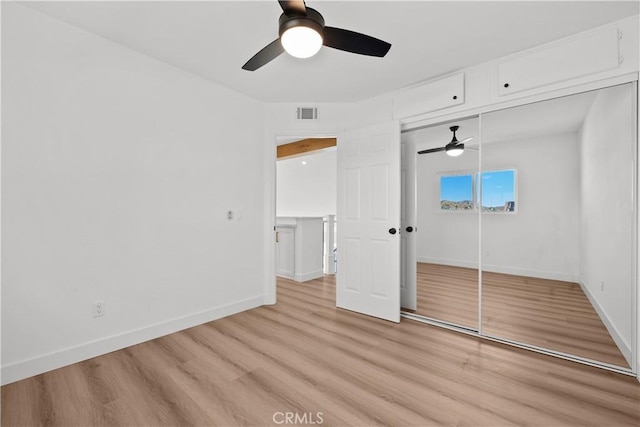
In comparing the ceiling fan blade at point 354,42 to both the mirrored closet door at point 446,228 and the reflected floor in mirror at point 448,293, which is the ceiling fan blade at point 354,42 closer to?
the mirrored closet door at point 446,228

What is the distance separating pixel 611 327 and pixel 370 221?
219 centimetres

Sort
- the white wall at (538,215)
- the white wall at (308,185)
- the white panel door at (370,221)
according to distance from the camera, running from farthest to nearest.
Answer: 1. the white wall at (308,185)
2. the white panel door at (370,221)
3. the white wall at (538,215)

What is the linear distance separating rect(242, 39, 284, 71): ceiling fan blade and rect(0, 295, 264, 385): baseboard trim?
241 cm

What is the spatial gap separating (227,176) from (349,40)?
6.94 ft

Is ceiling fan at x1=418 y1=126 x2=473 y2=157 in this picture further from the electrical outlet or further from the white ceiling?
the electrical outlet

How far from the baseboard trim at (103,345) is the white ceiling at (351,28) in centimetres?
245

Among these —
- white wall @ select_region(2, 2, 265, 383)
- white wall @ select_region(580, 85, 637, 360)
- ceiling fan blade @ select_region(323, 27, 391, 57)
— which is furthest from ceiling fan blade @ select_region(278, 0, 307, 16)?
white wall @ select_region(580, 85, 637, 360)

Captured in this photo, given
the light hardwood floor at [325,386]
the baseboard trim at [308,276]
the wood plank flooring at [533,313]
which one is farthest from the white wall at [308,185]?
the light hardwood floor at [325,386]

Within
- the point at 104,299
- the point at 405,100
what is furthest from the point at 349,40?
the point at 104,299

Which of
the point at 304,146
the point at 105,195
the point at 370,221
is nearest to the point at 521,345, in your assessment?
the point at 370,221

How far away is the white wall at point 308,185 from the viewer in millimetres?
6641

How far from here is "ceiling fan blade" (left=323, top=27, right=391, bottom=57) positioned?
1706mm

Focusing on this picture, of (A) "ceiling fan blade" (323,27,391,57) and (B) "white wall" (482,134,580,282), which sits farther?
(B) "white wall" (482,134,580,282)

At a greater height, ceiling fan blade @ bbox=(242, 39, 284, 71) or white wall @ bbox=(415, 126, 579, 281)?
ceiling fan blade @ bbox=(242, 39, 284, 71)
